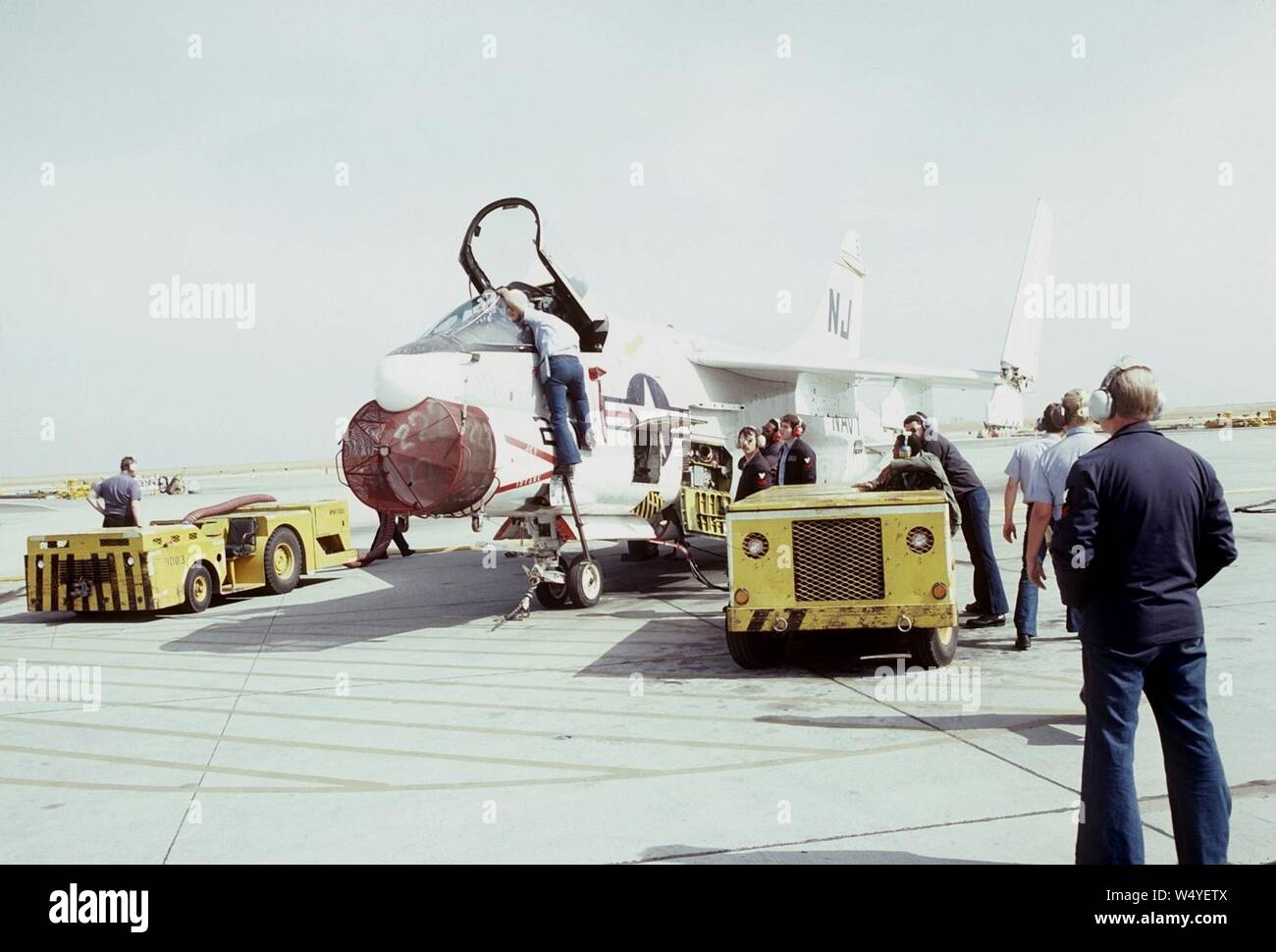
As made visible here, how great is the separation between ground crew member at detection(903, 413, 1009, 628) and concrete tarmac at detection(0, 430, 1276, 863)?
395 millimetres

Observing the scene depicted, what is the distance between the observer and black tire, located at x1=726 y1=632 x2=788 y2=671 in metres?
7.52

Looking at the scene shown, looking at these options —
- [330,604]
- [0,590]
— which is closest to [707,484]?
[330,604]

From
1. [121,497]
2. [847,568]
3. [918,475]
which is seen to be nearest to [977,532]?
[918,475]

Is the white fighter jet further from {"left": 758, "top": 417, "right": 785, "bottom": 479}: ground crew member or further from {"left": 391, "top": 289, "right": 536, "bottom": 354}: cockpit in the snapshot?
{"left": 758, "top": 417, "right": 785, "bottom": 479}: ground crew member

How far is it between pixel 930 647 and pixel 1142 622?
3.84 metres

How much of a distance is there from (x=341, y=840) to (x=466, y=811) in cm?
60

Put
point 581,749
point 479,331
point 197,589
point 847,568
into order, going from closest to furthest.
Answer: point 581,749
point 847,568
point 479,331
point 197,589

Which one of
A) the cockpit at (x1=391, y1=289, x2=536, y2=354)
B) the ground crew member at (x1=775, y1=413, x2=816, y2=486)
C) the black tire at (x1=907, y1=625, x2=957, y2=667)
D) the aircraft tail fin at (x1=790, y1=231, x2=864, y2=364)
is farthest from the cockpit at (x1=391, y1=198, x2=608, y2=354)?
the aircraft tail fin at (x1=790, y1=231, x2=864, y2=364)

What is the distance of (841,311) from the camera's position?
1880 cm

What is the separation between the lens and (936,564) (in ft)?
22.8

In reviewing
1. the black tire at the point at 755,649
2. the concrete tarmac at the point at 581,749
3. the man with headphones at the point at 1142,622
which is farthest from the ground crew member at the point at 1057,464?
the man with headphones at the point at 1142,622

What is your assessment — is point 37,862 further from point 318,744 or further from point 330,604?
point 330,604

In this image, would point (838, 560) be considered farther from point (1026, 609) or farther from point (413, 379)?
point (413, 379)

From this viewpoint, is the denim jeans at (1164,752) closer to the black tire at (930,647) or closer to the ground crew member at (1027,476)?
the black tire at (930,647)
